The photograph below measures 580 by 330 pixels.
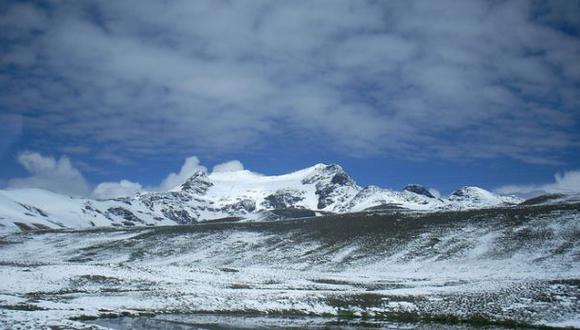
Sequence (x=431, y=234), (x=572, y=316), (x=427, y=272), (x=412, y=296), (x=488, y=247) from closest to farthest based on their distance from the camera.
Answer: (x=572, y=316), (x=412, y=296), (x=427, y=272), (x=488, y=247), (x=431, y=234)

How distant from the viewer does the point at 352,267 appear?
7381 cm

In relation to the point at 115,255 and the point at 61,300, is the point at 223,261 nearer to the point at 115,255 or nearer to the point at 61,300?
the point at 115,255

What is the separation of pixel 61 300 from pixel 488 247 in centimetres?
5765

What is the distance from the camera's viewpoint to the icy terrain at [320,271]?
115 feet

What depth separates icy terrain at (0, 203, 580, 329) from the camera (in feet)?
115

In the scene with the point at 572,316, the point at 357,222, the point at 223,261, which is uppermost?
the point at 357,222

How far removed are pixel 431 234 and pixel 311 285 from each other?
4137cm

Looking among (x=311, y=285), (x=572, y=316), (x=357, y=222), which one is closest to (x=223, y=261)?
(x=357, y=222)

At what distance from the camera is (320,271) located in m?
72.7

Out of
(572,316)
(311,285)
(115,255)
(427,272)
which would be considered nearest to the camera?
(572,316)

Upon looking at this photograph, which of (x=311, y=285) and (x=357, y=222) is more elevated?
(x=357, y=222)

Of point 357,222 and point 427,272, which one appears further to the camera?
point 357,222

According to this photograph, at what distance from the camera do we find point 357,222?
102 meters

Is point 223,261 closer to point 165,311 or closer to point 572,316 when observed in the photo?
point 165,311
